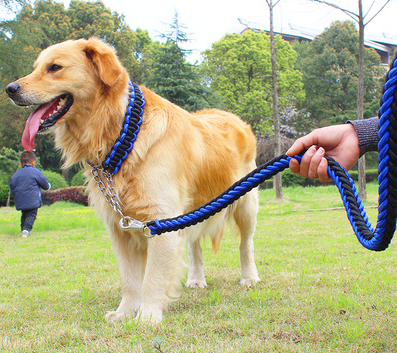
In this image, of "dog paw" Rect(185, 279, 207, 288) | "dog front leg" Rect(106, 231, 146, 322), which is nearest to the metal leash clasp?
"dog front leg" Rect(106, 231, 146, 322)

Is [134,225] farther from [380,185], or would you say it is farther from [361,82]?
[361,82]

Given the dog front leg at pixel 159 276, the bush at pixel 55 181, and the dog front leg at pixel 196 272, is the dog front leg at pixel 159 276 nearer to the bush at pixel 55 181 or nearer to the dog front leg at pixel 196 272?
the dog front leg at pixel 196 272

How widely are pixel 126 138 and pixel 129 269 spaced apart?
1172 millimetres

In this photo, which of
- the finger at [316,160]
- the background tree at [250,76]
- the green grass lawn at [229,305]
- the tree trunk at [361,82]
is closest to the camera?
the finger at [316,160]

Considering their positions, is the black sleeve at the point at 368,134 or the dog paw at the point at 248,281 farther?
the dog paw at the point at 248,281

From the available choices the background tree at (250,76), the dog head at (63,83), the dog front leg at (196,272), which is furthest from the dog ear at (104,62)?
the background tree at (250,76)

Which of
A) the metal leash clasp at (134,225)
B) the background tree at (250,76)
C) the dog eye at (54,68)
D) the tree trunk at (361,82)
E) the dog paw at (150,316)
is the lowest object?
the dog paw at (150,316)

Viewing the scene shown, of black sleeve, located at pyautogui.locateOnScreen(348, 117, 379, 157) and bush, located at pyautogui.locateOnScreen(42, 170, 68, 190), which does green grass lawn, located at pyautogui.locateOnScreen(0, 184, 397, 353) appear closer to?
black sleeve, located at pyautogui.locateOnScreen(348, 117, 379, 157)

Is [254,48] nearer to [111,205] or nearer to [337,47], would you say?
[337,47]

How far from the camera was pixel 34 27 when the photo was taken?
14289 millimetres

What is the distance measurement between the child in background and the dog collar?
7089 millimetres

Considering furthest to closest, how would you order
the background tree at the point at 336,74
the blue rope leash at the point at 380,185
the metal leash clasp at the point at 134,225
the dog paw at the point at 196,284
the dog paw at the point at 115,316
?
the background tree at the point at 336,74 → the dog paw at the point at 196,284 → the dog paw at the point at 115,316 → the metal leash clasp at the point at 134,225 → the blue rope leash at the point at 380,185

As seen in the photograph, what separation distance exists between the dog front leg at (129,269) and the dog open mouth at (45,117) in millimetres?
1047

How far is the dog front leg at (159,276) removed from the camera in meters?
2.91
